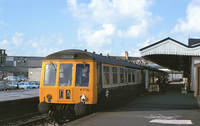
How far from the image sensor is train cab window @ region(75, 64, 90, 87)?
1172 centimetres

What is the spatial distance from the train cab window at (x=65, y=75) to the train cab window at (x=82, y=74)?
0.97ft

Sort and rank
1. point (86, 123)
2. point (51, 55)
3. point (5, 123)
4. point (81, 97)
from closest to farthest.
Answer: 1. point (86, 123)
2. point (81, 97)
3. point (51, 55)
4. point (5, 123)

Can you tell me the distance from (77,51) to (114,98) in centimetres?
369

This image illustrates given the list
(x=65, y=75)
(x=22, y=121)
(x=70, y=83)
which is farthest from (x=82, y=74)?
(x=22, y=121)

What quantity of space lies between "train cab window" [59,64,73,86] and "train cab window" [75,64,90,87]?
0.29 metres

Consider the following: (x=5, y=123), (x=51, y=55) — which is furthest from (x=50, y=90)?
(x=5, y=123)

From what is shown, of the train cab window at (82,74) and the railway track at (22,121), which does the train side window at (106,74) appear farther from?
the railway track at (22,121)

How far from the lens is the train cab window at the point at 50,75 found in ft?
39.2

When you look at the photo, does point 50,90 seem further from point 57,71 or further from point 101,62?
point 101,62

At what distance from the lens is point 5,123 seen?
13.6 metres

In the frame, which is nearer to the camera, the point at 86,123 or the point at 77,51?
the point at 86,123

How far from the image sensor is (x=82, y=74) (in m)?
11.8

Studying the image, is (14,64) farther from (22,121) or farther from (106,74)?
(106,74)

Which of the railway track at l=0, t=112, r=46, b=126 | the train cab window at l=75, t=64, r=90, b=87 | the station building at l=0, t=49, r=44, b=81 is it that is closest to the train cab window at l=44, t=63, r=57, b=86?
the train cab window at l=75, t=64, r=90, b=87
